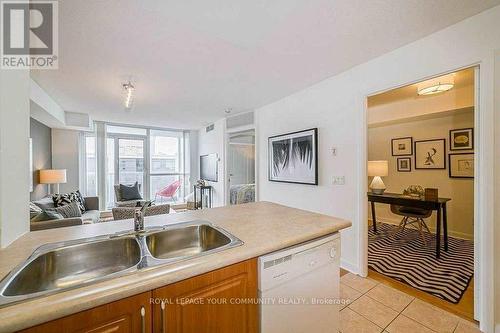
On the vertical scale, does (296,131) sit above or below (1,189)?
above

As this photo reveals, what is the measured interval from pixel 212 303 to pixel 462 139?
4.39m

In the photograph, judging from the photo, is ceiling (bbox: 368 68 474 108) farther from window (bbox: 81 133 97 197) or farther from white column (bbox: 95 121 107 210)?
window (bbox: 81 133 97 197)

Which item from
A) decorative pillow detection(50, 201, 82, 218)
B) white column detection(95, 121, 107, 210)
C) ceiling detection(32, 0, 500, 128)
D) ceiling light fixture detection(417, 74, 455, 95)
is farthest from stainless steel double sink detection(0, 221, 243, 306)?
white column detection(95, 121, 107, 210)

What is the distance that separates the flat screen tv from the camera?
5.36 metres

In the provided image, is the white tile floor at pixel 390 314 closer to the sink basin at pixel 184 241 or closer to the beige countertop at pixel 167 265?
the beige countertop at pixel 167 265

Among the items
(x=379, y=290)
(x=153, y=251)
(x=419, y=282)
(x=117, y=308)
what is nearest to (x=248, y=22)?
(x=153, y=251)

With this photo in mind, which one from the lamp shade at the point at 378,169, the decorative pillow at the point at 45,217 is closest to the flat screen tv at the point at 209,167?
the decorative pillow at the point at 45,217

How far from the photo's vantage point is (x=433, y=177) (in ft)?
11.9

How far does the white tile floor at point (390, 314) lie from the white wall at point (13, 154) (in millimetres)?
2211

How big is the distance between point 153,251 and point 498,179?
239 cm

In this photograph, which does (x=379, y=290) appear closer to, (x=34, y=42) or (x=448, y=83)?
(x=448, y=83)

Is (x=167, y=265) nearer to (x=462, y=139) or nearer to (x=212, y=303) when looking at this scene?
(x=212, y=303)

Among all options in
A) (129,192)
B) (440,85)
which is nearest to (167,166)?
(129,192)

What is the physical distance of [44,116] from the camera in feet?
11.3
